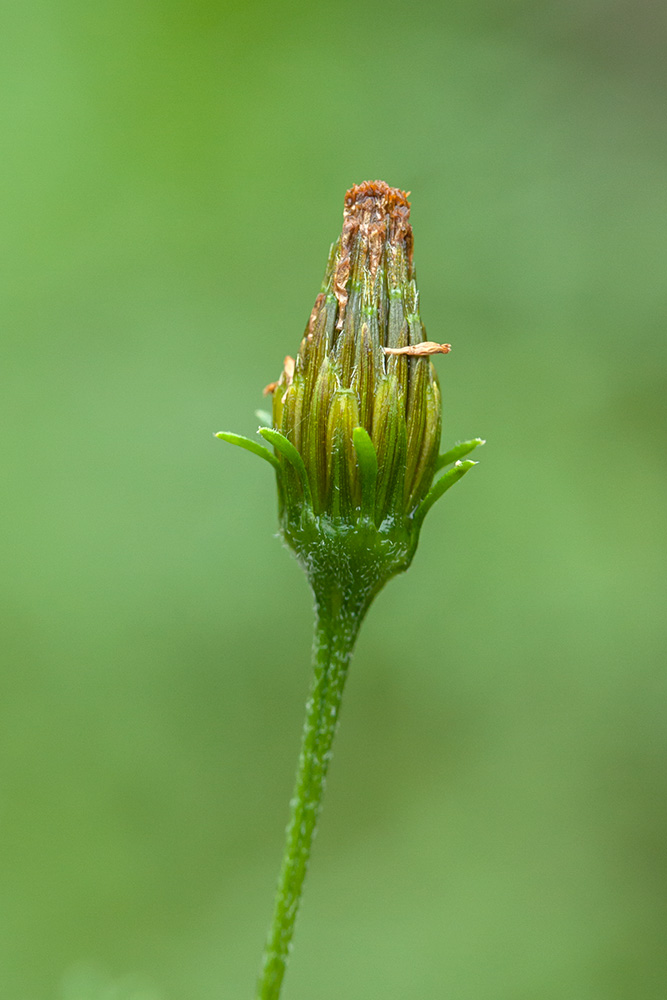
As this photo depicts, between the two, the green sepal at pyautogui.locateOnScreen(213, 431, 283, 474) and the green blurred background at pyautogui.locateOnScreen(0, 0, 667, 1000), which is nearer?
the green sepal at pyautogui.locateOnScreen(213, 431, 283, 474)

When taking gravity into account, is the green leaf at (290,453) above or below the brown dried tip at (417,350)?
below

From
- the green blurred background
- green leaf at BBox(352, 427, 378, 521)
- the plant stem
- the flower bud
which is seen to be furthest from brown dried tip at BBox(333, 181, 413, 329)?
the green blurred background

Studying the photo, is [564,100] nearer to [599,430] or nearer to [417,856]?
[599,430]

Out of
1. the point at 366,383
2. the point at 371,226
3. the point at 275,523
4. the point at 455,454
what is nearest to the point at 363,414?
the point at 366,383

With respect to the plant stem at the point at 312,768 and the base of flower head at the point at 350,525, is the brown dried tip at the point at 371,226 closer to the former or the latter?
the base of flower head at the point at 350,525

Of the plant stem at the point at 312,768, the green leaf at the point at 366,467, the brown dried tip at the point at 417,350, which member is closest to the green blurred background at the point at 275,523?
the plant stem at the point at 312,768

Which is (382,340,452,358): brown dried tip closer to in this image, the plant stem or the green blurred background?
the plant stem
